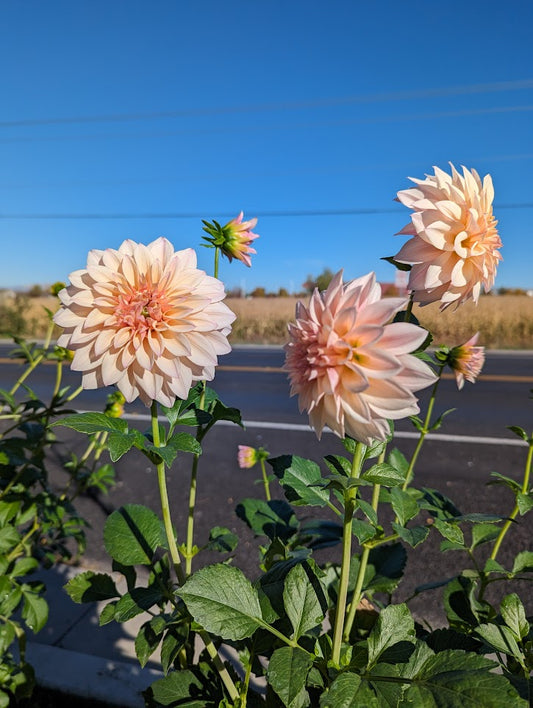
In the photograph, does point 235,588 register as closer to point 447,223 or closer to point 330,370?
point 330,370

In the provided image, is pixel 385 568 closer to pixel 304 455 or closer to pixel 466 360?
pixel 466 360

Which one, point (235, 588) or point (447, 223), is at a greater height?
point (447, 223)

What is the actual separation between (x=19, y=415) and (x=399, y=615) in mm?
1268

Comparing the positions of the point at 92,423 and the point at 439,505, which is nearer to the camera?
the point at 92,423

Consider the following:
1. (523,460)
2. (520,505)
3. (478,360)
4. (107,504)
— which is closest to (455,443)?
(523,460)

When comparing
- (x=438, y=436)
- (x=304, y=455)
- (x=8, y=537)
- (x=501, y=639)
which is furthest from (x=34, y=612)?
(x=438, y=436)

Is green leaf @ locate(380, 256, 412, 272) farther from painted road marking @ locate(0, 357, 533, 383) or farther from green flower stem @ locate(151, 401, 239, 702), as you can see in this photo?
painted road marking @ locate(0, 357, 533, 383)

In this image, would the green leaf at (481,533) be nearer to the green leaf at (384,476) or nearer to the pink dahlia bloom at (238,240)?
the green leaf at (384,476)

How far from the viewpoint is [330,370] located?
65cm

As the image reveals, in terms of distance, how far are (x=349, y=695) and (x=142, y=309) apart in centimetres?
59

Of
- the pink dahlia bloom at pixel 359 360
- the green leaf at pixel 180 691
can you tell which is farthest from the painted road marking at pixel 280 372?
the pink dahlia bloom at pixel 359 360

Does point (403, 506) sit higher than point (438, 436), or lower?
higher

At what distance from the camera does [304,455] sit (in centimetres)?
466

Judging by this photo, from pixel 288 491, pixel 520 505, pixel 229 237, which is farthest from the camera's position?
pixel 229 237
